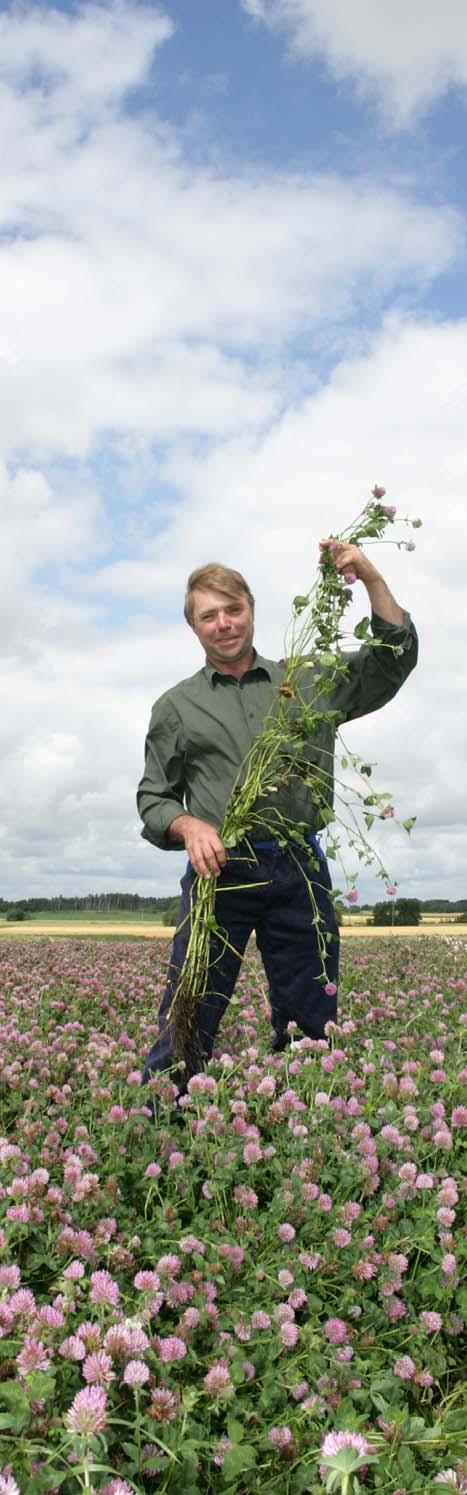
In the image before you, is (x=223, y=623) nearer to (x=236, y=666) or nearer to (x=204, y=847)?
(x=236, y=666)

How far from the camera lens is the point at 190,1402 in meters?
2.50

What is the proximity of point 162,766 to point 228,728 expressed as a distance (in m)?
0.42

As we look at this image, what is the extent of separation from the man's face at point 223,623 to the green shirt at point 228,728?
18cm

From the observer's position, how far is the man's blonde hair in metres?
4.80

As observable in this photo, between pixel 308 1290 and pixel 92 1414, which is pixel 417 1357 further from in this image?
pixel 92 1414

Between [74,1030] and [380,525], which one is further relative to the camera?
[74,1030]

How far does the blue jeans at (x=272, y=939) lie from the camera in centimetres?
484

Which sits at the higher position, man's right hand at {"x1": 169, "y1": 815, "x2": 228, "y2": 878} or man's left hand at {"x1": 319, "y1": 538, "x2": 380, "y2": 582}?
man's left hand at {"x1": 319, "y1": 538, "x2": 380, "y2": 582}

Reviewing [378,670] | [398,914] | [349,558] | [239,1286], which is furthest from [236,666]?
[398,914]

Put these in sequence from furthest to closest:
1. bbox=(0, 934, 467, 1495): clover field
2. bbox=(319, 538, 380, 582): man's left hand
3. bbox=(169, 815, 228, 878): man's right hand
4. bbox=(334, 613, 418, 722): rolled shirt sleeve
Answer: bbox=(334, 613, 418, 722): rolled shirt sleeve → bbox=(319, 538, 380, 582): man's left hand → bbox=(169, 815, 228, 878): man's right hand → bbox=(0, 934, 467, 1495): clover field

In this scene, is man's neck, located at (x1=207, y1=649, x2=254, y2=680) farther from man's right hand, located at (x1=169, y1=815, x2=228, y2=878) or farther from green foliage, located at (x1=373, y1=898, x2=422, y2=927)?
green foliage, located at (x1=373, y1=898, x2=422, y2=927)

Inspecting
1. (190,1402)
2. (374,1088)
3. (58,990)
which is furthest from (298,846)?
(58,990)

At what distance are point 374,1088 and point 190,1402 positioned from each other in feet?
7.54

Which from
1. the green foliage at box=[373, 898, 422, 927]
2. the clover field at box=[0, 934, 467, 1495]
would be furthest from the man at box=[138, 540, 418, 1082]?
the green foliage at box=[373, 898, 422, 927]
